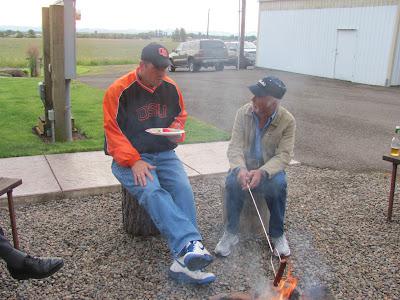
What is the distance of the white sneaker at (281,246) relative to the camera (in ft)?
10.3

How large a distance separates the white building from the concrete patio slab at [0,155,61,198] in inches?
515

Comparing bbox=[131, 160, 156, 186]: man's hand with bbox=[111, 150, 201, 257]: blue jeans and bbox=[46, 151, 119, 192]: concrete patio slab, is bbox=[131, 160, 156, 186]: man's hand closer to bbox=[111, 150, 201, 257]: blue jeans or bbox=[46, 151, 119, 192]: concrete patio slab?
bbox=[111, 150, 201, 257]: blue jeans

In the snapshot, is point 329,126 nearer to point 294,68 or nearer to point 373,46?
point 373,46

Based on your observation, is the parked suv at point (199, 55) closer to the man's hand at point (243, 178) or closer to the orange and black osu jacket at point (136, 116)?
the orange and black osu jacket at point (136, 116)

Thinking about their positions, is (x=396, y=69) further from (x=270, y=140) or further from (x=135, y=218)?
(x=135, y=218)

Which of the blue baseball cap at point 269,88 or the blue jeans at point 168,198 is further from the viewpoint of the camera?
the blue baseball cap at point 269,88

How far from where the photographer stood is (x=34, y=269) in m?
2.51

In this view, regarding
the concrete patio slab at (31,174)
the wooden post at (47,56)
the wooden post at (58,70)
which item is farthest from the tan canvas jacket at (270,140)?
the wooden post at (47,56)

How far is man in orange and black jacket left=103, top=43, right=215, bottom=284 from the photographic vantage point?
2.68 metres

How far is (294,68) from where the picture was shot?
1905 cm

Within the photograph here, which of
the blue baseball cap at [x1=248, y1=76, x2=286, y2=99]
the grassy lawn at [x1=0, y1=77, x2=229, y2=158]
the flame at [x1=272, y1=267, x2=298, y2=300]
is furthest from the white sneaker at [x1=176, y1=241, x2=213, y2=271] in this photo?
the grassy lawn at [x1=0, y1=77, x2=229, y2=158]

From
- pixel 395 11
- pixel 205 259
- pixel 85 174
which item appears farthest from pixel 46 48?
pixel 395 11

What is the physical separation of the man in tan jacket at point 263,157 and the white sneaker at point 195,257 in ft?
1.90

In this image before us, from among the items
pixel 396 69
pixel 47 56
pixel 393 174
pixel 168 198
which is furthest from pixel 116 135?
pixel 396 69
